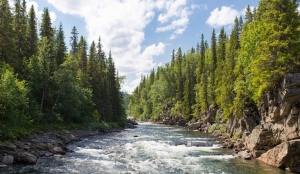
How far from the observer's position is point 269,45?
28438 millimetres

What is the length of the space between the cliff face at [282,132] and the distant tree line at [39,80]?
24.3 meters

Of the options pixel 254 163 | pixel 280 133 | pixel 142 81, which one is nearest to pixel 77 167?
pixel 254 163

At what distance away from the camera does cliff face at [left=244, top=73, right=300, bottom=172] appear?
71.3 feet

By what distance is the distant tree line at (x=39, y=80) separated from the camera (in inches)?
1085

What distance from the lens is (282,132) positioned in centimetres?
2559

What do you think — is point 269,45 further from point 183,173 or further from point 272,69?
point 183,173

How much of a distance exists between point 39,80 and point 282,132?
34.9 metres

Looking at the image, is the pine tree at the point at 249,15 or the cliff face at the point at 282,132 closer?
the cliff face at the point at 282,132

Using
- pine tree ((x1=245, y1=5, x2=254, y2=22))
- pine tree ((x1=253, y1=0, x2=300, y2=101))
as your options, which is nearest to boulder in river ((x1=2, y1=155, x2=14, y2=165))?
pine tree ((x1=253, y1=0, x2=300, y2=101))

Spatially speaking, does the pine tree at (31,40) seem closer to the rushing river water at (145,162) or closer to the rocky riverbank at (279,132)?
the rushing river water at (145,162)

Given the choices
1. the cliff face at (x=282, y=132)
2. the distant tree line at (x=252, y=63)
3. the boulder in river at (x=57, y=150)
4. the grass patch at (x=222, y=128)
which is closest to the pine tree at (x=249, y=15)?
the distant tree line at (x=252, y=63)

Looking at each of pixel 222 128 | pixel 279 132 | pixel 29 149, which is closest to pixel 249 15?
pixel 222 128

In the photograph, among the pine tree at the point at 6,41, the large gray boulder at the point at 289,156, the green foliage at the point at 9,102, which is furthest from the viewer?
the pine tree at the point at 6,41

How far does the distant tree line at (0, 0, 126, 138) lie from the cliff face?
2432cm
